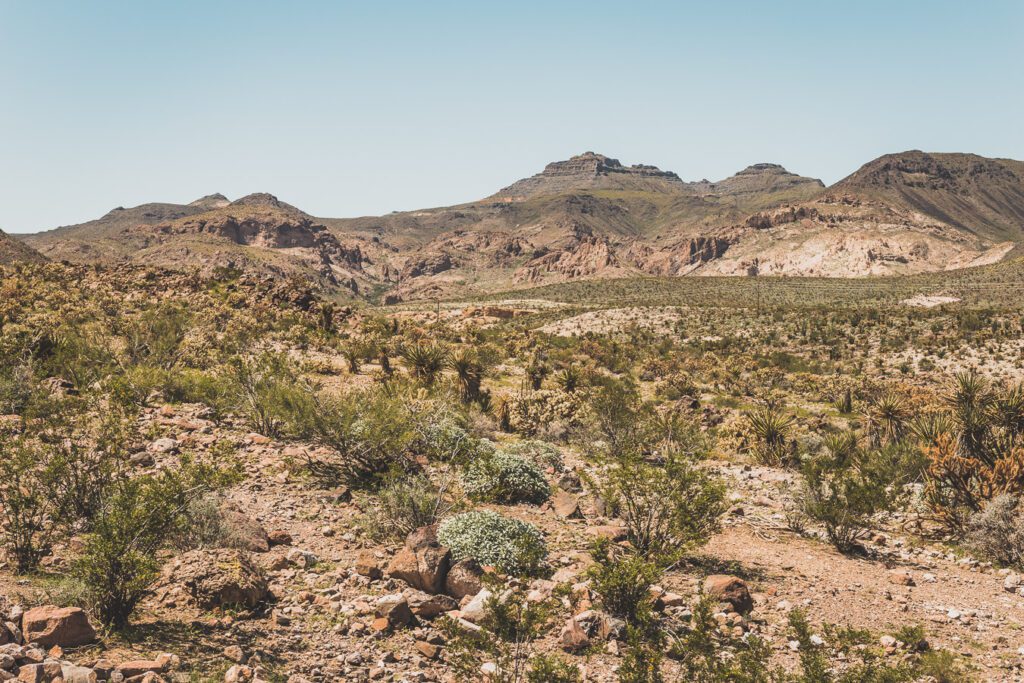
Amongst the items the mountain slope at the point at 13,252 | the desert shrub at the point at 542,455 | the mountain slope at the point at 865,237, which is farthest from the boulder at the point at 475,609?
the mountain slope at the point at 865,237

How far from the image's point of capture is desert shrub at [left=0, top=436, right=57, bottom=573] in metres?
6.11

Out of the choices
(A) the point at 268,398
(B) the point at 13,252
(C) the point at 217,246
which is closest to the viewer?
(A) the point at 268,398

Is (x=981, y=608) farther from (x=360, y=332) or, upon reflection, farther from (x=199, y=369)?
(x=360, y=332)

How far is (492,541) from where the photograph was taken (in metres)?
7.62

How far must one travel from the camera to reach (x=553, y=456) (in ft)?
42.0

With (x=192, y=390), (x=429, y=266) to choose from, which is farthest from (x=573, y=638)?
(x=429, y=266)

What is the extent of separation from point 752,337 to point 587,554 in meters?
39.9

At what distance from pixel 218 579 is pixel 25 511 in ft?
10.2

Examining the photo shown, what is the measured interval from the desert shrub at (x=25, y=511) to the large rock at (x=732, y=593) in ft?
26.2

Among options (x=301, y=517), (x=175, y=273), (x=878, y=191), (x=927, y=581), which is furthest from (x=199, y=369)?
(x=878, y=191)

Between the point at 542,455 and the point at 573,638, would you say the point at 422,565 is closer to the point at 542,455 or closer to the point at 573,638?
the point at 573,638

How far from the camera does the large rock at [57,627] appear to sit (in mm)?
4383

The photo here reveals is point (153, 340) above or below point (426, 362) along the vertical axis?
above

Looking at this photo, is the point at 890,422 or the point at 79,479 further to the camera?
the point at 890,422
